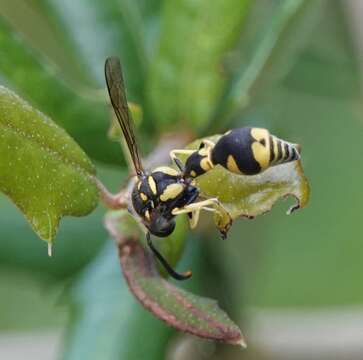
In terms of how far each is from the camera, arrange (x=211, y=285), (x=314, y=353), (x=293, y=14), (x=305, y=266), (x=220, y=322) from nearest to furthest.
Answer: (x=220, y=322), (x=293, y=14), (x=211, y=285), (x=314, y=353), (x=305, y=266)

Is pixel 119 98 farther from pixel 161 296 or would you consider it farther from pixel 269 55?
pixel 269 55

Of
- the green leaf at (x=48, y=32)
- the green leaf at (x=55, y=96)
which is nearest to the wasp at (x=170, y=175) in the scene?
the green leaf at (x=55, y=96)

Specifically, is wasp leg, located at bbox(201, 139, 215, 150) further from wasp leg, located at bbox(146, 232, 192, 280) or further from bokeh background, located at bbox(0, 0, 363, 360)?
bokeh background, located at bbox(0, 0, 363, 360)

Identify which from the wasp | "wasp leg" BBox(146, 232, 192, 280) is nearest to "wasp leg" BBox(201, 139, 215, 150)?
the wasp

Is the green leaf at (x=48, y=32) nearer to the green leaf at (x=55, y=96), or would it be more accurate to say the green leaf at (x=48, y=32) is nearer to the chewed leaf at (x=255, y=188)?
the green leaf at (x=55, y=96)

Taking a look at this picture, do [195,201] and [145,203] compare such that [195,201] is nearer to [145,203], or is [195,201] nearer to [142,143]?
[145,203]

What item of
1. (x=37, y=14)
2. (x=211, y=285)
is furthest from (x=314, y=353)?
(x=37, y=14)
